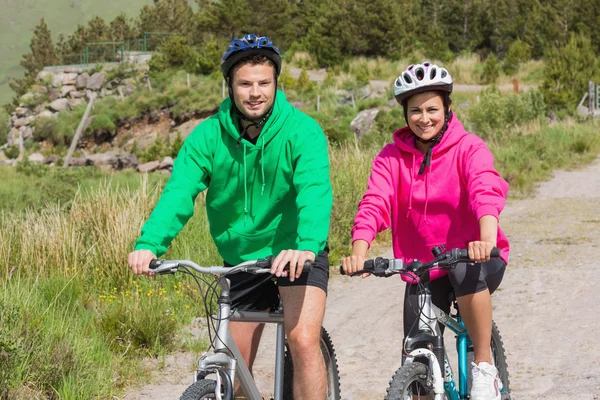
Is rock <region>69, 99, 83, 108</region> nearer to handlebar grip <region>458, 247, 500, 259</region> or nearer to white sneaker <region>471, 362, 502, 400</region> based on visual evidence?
white sneaker <region>471, 362, 502, 400</region>

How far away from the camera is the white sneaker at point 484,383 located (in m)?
3.75

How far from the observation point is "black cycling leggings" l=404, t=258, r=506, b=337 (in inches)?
145

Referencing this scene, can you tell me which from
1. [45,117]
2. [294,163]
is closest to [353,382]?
[294,163]

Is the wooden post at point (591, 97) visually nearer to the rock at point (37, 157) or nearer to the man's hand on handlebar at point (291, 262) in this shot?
the man's hand on handlebar at point (291, 262)

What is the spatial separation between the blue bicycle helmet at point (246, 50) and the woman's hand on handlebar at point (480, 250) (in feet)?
3.47

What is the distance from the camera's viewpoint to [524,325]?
6.97 meters

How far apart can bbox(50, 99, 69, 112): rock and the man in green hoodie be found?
180 ft

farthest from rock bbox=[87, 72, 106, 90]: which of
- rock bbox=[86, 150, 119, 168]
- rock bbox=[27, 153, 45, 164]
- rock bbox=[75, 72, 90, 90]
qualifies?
rock bbox=[86, 150, 119, 168]

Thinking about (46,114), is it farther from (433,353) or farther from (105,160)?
(433,353)

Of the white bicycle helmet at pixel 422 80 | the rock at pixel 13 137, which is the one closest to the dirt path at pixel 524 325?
the white bicycle helmet at pixel 422 80

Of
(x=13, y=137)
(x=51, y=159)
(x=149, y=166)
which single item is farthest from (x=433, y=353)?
(x=13, y=137)

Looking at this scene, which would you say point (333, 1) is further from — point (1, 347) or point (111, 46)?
point (1, 347)

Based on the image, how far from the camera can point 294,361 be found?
3.57 m

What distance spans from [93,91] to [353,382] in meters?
52.8
